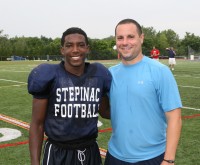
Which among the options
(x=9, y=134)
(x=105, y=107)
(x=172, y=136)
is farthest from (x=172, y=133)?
(x=9, y=134)

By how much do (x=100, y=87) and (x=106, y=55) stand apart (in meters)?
63.9

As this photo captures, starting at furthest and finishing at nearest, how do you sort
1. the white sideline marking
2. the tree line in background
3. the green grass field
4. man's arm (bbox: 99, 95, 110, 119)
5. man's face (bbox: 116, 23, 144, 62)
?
the tree line in background → the white sideline marking → the green grass field → man's arm (bbox: 99, 95, 110, 119) → man's face (bbox: 116, 23, 144, 62)

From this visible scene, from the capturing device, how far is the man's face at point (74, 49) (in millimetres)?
2666

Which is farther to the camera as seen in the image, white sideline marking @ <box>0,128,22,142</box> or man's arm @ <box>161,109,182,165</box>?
white sideline marking @ <box>0,128,22,142</box>

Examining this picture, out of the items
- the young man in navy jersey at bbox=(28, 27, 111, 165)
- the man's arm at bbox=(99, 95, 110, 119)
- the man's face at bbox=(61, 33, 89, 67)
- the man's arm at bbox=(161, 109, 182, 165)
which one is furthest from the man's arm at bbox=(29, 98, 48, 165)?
the man's arm at bbox=(161, 109, 182, 165)

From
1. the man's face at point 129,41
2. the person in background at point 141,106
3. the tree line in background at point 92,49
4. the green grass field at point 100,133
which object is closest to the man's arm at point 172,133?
the person in background at point 141,106

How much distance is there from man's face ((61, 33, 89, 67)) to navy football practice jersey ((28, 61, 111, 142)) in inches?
3.7

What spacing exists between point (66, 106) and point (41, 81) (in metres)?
0.25

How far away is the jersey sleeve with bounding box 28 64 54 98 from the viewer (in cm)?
260

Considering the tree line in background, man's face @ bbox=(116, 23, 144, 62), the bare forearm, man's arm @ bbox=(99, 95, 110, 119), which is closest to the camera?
the bare forearm

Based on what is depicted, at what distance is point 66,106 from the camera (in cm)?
264

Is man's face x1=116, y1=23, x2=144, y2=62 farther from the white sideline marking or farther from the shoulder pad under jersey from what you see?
the white sideline marking

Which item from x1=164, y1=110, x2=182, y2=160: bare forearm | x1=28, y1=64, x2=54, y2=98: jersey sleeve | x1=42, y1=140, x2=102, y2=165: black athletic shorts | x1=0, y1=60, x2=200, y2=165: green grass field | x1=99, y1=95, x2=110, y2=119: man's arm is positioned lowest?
x1=0, y1=60, x2=200, y2=165: green grass field

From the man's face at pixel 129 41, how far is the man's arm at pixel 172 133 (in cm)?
51
